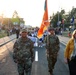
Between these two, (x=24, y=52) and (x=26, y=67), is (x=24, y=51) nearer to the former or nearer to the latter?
(x=24, y=52)

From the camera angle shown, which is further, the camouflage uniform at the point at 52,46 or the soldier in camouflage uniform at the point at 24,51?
the camouflage uniform at the point at 52,46

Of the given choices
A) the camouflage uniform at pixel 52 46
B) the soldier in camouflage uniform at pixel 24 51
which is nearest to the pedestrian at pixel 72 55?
the soldier in camouflage uniform at pixel 24 51

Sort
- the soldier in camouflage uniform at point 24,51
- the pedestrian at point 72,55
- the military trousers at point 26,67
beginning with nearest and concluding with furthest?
the pedestrian at point 72,55, the soldier in camouflage uniform at point 24,51, the military trousers at point 26,67

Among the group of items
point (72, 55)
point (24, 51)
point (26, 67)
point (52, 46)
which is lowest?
point (26, 67)

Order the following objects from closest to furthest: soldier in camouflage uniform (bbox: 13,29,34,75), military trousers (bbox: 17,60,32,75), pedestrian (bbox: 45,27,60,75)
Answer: soldier in camouflage uniform (bbox: 13,29,34,75) → military trousers (bbox: 17,60,32,75) → pedestrian (bbox: 45,27,60,75)

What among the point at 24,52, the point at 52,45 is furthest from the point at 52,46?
the point at 24,52

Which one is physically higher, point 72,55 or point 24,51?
point 24,51

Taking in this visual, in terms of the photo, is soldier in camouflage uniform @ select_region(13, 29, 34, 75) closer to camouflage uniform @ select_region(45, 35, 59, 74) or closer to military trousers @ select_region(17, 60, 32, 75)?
military trousers @ select_region(17, 60, 32, 75)

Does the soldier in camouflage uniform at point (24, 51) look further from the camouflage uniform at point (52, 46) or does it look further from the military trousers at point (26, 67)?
the camouflage uniform at point (52, 46)

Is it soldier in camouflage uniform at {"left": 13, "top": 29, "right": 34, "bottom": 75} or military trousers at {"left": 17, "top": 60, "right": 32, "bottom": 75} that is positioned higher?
soldier in camouflage uniform at {"left": 13, "top": 29, "right": 34, "bottom": 75}

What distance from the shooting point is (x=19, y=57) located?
791cm

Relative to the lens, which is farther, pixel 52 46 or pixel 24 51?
pixel 52 46

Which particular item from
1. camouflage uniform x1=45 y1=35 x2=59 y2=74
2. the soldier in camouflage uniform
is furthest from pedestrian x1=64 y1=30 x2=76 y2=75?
camouflage uniform x1=45 y1=35 x2=59 y2=74

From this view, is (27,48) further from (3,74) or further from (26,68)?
(3,74)
